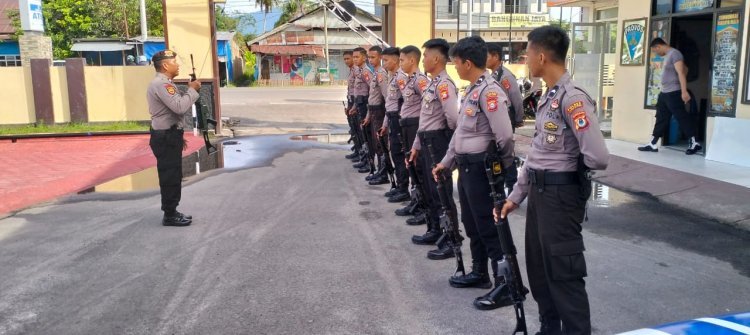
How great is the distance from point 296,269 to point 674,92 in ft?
22.9

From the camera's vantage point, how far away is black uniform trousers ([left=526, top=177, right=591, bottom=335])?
3072mm

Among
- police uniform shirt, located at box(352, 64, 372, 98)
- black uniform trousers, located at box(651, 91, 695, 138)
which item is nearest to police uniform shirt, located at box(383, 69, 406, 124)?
police uniform shirt, located at box(352, 64, 372, 98)

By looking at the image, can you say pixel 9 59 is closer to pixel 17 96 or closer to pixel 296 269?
pixel 17 96

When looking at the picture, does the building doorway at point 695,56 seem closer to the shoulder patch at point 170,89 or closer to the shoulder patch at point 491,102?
the shoulder patch at point 491,102

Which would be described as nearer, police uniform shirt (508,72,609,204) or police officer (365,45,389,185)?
police uniform shirt (508,72,609,204)

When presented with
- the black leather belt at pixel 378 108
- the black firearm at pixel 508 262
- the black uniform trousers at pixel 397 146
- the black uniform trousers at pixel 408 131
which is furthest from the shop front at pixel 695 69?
the black firearm at pixel 508 262

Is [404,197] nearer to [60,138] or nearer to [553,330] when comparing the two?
[553,330]

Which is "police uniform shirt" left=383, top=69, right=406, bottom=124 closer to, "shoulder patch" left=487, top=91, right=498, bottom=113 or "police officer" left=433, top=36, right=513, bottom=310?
"police officer" left=433, top=36, right=513, bottom=310

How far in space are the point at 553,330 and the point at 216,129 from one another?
1181 centimetres

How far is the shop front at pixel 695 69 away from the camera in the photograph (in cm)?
857

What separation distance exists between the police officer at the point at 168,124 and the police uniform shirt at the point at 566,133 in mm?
4038

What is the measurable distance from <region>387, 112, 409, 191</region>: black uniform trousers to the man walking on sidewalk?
15.4 feet

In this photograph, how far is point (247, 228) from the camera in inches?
247

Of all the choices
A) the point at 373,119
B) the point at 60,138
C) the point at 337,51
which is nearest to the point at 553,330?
the point at 373,119
